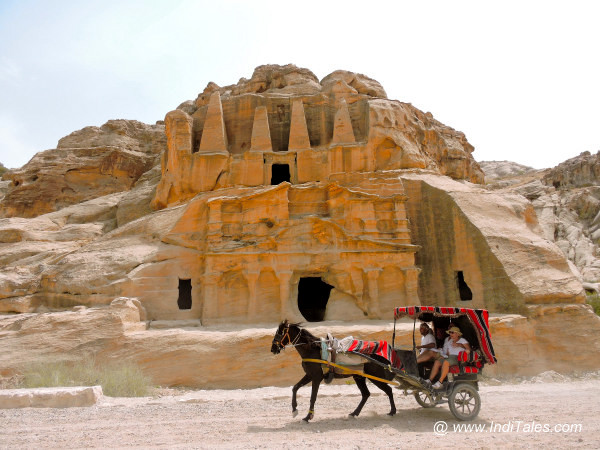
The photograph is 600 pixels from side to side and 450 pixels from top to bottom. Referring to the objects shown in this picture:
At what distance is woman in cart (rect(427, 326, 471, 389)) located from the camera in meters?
8.66

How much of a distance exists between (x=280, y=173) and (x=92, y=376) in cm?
1672

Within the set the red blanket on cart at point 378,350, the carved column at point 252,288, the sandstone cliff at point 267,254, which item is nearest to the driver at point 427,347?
the red blanket on cart at point 378,350

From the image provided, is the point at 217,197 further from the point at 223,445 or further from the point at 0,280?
the point at 223,445

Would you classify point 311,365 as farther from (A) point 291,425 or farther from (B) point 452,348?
(B) point 452,348

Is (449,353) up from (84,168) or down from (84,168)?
down

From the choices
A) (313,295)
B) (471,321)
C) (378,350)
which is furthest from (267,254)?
(471,321)

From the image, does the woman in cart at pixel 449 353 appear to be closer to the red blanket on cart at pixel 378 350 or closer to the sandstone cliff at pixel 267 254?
the red blanket on cart at pixel 378 350

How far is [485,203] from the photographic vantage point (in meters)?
20.8

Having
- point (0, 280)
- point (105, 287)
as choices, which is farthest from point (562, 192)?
point (0, 280)

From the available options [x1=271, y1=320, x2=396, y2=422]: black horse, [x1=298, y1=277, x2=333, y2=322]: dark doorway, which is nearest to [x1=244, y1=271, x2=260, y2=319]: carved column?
[x1=298, y1=277, x2=333, y2=322]: dark doorway

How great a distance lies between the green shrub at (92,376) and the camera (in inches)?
486

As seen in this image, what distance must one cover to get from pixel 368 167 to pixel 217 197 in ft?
30.6

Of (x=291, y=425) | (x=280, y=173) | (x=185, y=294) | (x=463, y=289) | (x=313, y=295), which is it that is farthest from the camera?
(x=280, y=173)

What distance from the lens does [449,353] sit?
9.05m
